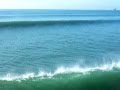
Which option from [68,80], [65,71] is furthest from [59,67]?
[68,80]

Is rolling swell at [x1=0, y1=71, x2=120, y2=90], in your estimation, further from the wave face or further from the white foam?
the white foam

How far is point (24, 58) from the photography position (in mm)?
26812

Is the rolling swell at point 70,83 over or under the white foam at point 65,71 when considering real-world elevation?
under

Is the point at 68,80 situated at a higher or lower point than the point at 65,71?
lower

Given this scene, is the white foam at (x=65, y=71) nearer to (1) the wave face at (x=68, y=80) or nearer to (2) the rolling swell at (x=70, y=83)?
(1) the wave face at (x=68, y=80)

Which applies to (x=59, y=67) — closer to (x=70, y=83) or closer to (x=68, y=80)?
(x=68, y=80)

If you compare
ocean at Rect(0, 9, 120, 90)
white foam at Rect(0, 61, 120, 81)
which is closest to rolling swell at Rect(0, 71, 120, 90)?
ocean at Rect(0, 9, 120, 90)

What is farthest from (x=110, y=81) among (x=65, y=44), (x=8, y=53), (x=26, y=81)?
(x=65, y=44)

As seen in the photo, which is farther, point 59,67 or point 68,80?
point 59,67

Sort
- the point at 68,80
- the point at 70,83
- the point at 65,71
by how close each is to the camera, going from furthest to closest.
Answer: the point at 65,71 → the point at 68,80 → the point at 70,83

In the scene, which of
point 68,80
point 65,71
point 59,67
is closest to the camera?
point 68,80

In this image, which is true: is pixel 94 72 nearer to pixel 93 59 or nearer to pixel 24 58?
pixel 93 59

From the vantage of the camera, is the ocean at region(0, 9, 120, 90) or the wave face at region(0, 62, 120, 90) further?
the ocean at region(0, 9, 120, 90)

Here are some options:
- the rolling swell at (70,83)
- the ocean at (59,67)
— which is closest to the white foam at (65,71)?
the ocean at (59,67)
